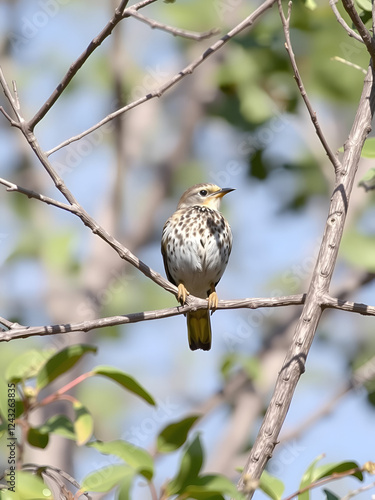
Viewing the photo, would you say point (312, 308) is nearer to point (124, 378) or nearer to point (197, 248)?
point (124, 378)

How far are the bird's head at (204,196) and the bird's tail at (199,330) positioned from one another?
905 mm

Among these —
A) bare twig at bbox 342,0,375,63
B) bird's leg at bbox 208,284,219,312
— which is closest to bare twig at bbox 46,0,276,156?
bare twig at bbox 342,0,375,63

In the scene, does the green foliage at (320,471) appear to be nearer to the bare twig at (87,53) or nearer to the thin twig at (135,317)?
the thin twig at (135,317)

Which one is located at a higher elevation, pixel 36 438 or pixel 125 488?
pixel 36 438

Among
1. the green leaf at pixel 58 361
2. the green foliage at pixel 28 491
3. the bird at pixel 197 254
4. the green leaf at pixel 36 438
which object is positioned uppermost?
the bird at pixel 197 254

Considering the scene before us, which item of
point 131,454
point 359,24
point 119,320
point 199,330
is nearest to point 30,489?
point 131,454

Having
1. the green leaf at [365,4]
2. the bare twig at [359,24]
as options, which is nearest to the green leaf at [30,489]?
the bare twig at [359,24]

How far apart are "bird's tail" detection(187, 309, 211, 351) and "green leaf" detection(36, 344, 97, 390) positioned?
8.89 ft

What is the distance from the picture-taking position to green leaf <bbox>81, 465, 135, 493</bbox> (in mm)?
2348

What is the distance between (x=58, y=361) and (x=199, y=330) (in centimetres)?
277

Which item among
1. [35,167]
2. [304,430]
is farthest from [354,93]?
[35,167]

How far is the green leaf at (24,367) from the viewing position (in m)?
2.84

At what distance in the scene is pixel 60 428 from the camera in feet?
9.27

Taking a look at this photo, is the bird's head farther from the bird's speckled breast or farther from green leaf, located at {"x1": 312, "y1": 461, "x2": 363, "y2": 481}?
green leaf, located at {"x1": 312, "y1": 461, "x2": 363, "y2": 481}
